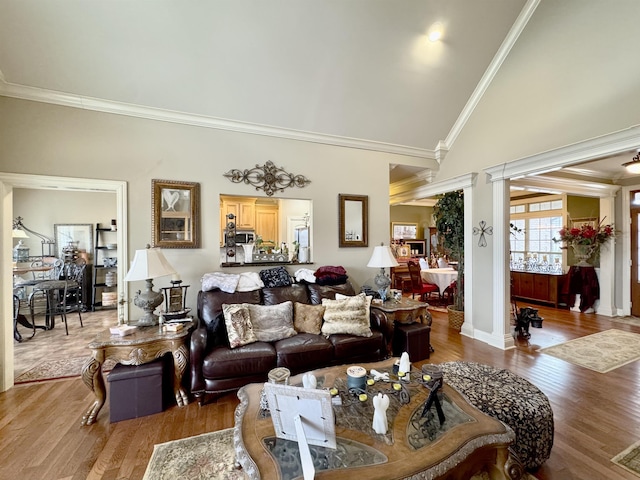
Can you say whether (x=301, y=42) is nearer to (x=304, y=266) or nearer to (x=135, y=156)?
(x=135, y=156)

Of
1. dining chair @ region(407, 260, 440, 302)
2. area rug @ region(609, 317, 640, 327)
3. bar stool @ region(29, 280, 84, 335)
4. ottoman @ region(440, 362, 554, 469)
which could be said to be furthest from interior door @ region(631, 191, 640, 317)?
bar stool @ region(29, 280, 84, 335)

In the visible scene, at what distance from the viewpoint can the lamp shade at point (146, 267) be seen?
244 cm

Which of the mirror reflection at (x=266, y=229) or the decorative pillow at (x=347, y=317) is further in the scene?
the mirror reflection at (x=266, y=229)

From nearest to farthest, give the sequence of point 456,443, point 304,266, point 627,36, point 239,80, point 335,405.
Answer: point 456,443
point 335,405
point 627,36
point 239,80
point 304,266

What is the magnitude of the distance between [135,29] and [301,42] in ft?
5.20

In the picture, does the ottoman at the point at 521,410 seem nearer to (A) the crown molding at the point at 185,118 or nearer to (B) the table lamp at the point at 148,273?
(B) the table lamp at the point at 148,273

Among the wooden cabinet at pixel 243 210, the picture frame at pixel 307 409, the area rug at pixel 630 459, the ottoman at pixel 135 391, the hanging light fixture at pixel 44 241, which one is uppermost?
the wooden cabinet at pixel 243 210

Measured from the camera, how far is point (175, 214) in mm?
3314

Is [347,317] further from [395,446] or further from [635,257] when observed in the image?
[635,257]

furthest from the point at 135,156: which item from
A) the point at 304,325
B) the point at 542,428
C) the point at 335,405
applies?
the point at 542,428

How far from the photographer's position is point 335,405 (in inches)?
63.6

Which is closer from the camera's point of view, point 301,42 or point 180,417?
point 180,417

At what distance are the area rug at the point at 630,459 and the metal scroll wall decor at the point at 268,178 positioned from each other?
149 inches

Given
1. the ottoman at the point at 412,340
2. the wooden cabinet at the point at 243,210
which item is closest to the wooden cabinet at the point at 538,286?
the ottoman at the point at 412,340
